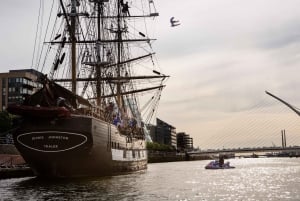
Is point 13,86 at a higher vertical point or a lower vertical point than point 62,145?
higher

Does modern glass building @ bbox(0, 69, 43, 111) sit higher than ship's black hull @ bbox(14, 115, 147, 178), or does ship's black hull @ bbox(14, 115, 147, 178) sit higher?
modern glass building @ bbox(0, 69, 43, 111)

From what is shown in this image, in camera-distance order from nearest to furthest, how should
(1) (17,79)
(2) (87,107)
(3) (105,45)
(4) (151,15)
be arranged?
(2) (87,107)
(3) (105,45)
(4) (151,15)
(1) (17,79)

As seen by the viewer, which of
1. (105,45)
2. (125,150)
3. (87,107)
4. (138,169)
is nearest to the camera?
(87,107)

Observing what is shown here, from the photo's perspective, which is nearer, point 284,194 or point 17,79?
point 284,194

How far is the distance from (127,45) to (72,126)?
4274 centimetres

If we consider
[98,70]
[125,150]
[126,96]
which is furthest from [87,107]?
[126,96]

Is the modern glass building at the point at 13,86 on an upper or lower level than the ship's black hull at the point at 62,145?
upper

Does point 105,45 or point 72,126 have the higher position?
point 105,45

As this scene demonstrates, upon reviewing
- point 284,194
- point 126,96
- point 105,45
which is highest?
point 105,45

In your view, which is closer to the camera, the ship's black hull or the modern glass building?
the ship's black hull

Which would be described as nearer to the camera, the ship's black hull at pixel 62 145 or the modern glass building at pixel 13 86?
the ship's black hull at pixel 62 145

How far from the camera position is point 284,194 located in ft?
111

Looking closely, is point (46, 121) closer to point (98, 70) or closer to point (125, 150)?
point (125, 150)

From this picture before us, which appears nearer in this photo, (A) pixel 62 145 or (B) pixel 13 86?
(A) pixel 62 145
